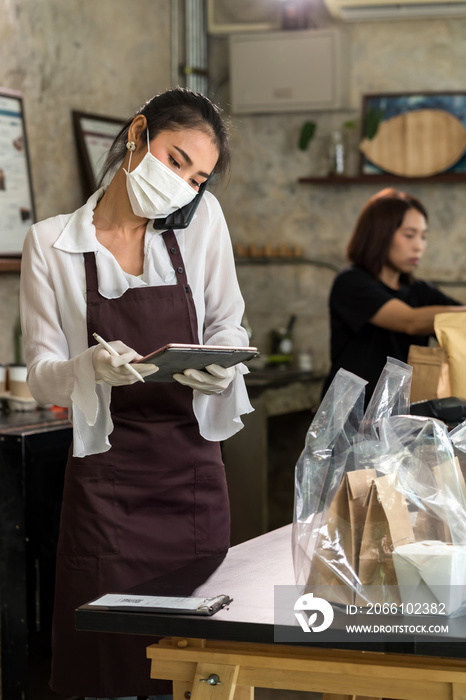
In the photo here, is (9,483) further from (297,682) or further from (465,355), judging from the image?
(297,682)

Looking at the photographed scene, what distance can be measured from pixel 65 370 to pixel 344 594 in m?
0.81

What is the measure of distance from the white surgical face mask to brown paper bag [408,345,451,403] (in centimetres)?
81

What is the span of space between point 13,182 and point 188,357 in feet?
7.20

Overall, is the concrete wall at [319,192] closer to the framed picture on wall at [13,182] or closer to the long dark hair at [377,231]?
the long dark hair at [377,231]

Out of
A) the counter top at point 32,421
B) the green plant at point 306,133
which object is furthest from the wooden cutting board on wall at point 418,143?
the counter top at point 32,421

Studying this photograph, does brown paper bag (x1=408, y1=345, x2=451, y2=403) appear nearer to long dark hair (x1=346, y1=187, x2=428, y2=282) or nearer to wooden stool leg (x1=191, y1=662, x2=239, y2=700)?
long dark hair (x1=346, y1=187, x2=428, y2=282)

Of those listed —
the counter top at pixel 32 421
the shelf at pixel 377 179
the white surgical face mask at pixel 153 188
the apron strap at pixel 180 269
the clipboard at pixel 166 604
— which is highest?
the white surgical face mask at pixel 153 188

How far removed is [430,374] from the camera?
235 cm

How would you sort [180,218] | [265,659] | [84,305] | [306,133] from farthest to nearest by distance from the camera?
[306,133], [180,218], [84,305], [265,659]

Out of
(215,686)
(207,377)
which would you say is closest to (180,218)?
(207,377)

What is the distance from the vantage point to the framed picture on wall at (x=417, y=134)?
15.5 ft

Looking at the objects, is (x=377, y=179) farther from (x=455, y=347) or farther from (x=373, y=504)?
(x=373, y=504)

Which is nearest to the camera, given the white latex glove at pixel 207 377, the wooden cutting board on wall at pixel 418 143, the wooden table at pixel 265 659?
the wooden table at pixel 265 659

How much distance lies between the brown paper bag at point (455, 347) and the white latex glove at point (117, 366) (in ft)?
3.16
